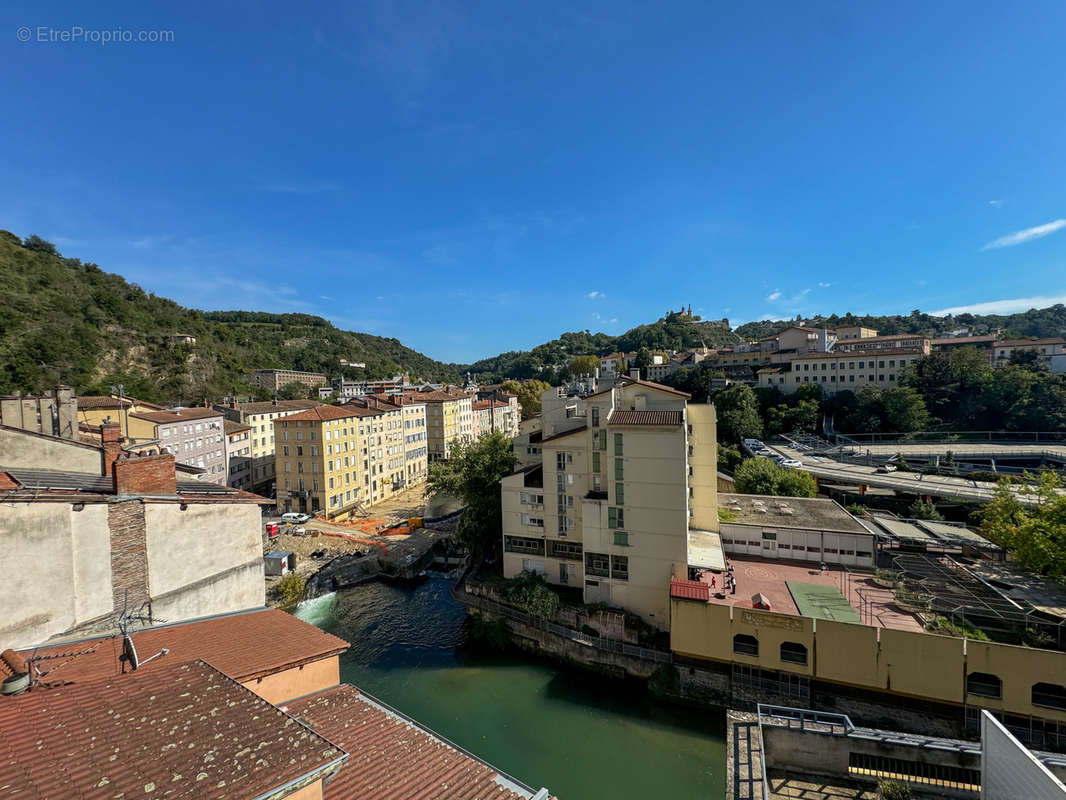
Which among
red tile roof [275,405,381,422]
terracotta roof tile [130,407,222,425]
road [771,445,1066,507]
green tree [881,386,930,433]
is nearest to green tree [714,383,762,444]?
road [771,445,1066,507]

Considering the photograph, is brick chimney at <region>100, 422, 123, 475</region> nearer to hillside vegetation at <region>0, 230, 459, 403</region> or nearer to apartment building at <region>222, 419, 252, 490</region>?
apartment building at <region>222, 419, 252, 490</region>

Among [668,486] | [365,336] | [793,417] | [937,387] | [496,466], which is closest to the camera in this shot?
[668,486]

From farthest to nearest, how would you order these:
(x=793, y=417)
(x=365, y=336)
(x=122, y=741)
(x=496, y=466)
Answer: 1. (x=365, y=336)
2. (x=793, y=417)
3. (x=496, y=466)
4. (x=122, y=741)

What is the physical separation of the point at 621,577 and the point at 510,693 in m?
7.37

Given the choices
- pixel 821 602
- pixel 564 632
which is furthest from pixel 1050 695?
pixel 564 632

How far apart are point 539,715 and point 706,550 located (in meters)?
11.9

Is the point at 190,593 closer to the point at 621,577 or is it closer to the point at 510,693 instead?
the point at 510,693

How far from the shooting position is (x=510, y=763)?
16.0 metres

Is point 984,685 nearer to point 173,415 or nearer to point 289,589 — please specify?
point 289,589

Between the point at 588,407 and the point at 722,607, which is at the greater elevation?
A: the point at 588,407

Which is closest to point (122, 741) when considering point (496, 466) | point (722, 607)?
point (722, 607)

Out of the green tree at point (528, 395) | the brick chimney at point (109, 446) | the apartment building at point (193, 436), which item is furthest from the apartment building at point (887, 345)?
the apartment building at point (193, 436)

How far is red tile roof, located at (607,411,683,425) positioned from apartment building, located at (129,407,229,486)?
39.3 m

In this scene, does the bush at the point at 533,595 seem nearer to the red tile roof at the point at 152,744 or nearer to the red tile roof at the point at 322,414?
the red tile roof at the point at 152,744
